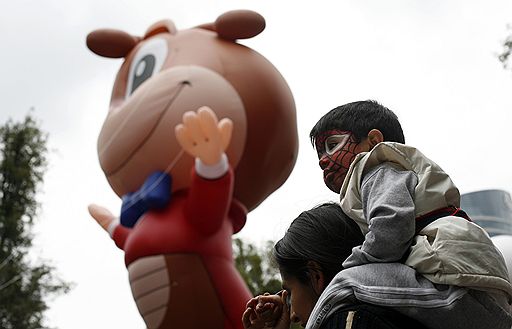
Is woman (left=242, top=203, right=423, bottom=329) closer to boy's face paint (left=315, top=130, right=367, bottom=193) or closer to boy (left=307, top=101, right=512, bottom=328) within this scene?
boy (left=307, top=101, right=512, bottom=328)

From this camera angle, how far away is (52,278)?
32.9ft

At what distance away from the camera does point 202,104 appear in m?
3.43

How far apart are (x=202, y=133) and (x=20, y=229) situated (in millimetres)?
7990

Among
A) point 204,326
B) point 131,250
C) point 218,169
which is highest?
point 218,169

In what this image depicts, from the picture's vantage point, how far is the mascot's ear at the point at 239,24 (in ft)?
12.3

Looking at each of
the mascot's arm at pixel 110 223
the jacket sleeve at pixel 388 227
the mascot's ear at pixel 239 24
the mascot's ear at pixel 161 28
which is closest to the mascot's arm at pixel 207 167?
the mascot's arm at pixel 110 223

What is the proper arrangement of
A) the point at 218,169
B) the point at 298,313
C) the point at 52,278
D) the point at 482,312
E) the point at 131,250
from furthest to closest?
the point at 52,278
the point at 131,250
the point at 218,169
the point at 298,313
the point at 482,312

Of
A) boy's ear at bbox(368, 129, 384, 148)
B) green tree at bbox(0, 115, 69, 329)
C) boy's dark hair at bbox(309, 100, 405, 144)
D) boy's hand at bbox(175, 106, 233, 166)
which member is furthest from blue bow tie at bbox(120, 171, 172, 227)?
green tree at bbox(0, 115, 69, 329)

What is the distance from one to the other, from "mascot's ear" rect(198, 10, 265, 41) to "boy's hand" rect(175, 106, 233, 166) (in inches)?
34.8

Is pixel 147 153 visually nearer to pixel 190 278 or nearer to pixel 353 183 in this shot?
pixel 190 278

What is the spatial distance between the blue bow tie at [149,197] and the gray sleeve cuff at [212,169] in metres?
0.29

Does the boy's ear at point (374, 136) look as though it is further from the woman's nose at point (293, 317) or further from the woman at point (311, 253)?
the woman's nose at point (293, 317)

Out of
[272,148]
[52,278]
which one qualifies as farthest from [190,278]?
[52,278]

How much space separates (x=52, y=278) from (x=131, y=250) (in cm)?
716
